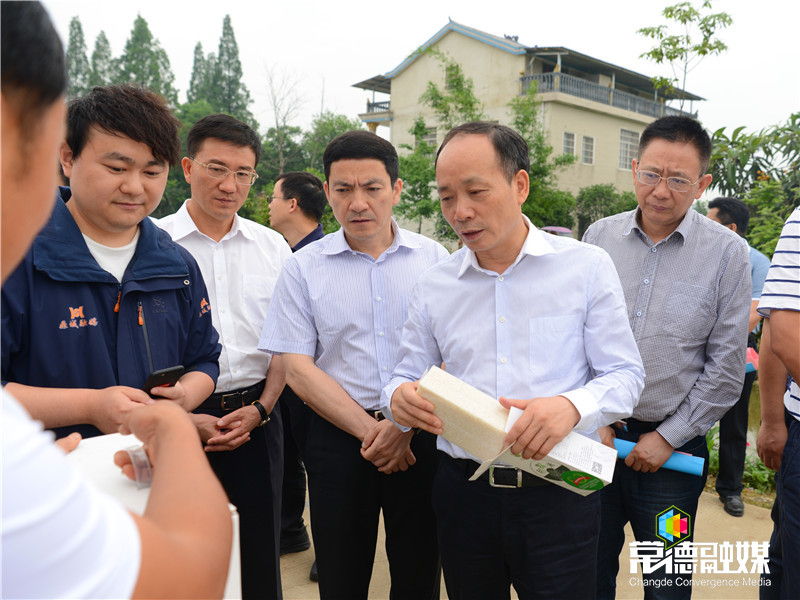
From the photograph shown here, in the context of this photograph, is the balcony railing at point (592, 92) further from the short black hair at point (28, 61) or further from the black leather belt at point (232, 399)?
the short black hair at point (28, 61)

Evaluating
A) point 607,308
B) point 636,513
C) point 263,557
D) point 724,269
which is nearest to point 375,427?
point 263,557

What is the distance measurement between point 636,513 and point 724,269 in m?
1.17

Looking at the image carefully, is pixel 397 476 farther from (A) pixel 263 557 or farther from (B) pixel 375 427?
(A) pixel 263 557

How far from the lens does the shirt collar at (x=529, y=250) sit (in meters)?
2.08

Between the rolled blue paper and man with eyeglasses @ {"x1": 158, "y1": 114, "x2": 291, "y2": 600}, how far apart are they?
64.2 inches

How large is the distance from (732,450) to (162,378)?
4303mm

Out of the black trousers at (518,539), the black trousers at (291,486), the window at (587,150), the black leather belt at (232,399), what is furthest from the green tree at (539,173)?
the black trousers at (518,539)

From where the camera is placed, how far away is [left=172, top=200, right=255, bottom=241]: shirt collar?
2977mm

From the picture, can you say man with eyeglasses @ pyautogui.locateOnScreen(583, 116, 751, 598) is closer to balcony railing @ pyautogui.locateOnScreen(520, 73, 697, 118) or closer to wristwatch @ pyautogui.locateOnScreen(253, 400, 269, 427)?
wristwatch @ pyautogui.locateOnScreen(253, 400, 269, 427)

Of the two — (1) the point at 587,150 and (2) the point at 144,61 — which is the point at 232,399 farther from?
(2) the point at 144,61

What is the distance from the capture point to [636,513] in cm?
268

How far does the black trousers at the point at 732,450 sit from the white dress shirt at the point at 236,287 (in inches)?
141

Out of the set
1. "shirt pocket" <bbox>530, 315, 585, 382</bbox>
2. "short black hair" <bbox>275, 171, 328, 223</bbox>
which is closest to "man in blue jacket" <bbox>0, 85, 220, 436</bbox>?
"shirt pocket" <bbox>530, 315, 585, 382</bbox>

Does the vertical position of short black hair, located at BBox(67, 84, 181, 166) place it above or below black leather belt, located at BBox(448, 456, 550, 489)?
above
